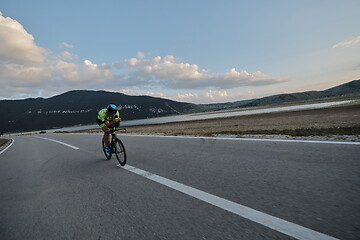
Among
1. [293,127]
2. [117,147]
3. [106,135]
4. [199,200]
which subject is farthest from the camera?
[293,127]

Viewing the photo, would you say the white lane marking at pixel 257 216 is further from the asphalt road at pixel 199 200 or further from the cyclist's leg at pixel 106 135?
the cyclist's leg at pixel 106 135

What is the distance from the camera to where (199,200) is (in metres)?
2.72

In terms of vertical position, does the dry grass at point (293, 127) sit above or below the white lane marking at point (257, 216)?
below

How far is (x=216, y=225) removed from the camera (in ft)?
6.86

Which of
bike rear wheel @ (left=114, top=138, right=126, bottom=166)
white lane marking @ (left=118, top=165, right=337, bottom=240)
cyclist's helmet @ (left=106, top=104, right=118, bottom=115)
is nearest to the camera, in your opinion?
white lane marking @ (left=118, top=165, right=337, bottom=240)

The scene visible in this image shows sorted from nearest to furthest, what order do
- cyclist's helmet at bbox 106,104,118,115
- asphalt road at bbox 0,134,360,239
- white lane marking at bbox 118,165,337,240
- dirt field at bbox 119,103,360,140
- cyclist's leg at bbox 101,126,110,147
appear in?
1. white lane marking at bbox 118,165,337,240
2. asphalt road at bbox 0,134,360,239
3. cyclist's helmet at bbox 106,104,118,115
4. cyclist's leg at bbox 101,126,110,147
5. dirt field at bbox 119,103,360,140

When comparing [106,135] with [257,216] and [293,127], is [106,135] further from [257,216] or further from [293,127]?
[293,127]

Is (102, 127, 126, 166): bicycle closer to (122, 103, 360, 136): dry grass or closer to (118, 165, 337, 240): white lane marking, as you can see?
(118, 165, 337, 240): white lane marking

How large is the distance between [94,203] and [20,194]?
218cm

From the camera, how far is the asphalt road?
203cm

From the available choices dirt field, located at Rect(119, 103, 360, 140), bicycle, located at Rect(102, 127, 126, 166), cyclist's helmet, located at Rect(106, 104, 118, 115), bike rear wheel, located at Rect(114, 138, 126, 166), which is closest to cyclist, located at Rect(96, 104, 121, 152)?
cyclist's helmet, located at Rect(106, 104, 118, 115)

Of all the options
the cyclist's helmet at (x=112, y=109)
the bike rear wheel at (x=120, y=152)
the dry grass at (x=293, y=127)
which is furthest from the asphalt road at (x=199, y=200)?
the dry grass at (x=293, y=127)

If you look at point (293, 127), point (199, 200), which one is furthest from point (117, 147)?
point (293, 127)

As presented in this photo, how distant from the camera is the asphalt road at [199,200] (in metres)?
2.03
